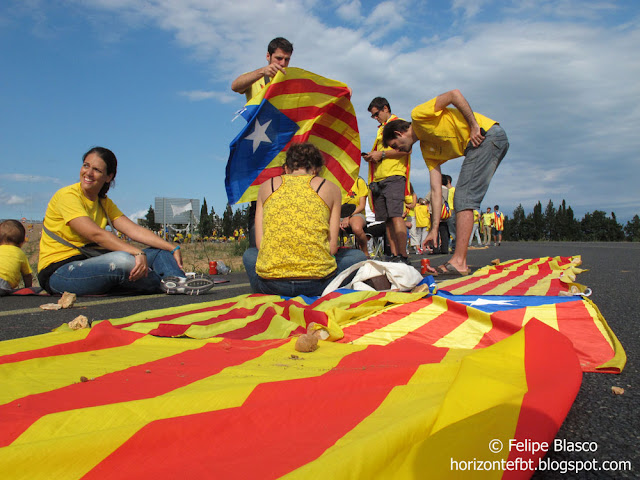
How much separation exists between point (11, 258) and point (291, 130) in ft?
10.7

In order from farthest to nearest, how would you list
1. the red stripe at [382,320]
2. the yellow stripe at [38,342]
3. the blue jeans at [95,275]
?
1. the blue jeans at [95,275]
2. the red stripe at [382,320]
3. the yellow stripe at [38,342]

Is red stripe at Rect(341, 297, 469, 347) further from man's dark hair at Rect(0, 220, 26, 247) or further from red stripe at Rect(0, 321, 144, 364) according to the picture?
man's dark hair at Rect(0, 220, 26, 247)

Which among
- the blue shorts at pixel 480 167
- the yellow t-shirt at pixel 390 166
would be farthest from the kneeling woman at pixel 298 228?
the yellow t-shirt at pixel 390 166

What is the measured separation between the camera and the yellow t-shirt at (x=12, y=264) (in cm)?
449

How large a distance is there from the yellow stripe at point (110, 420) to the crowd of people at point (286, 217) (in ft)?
5.44

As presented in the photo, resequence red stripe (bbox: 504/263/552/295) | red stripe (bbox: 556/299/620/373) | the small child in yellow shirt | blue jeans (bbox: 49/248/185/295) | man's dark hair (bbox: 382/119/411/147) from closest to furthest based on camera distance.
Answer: red stripe (bbox: 556/299/620/373) → red stripe (bbox: 504/263/552/295) → blue jeans (bbox: 49/248/185/295) → the small child in yellow shirt → man's dark hair (bbox: 382/119/411/147)

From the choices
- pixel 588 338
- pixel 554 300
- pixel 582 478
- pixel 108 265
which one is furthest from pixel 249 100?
pixel 582 478

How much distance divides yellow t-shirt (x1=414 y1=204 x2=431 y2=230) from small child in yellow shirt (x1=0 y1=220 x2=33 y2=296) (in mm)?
9792

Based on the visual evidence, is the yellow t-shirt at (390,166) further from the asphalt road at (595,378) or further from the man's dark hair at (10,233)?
the man's dark hair at (10,233)

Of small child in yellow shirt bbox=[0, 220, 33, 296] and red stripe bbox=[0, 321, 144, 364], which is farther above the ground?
small child in yellow shirt bbox=[0, 220, 33, 296]

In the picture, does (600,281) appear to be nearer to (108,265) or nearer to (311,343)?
(311,343)

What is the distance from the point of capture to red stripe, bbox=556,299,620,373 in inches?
69.6

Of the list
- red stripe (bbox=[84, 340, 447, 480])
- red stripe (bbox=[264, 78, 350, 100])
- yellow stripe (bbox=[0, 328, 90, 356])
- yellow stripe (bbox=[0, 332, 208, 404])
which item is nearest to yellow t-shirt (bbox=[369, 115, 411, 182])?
red stripe (bbox=[264, 78, 350, 100])

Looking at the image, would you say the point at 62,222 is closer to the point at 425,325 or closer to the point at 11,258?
the point at 11,258
